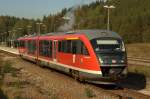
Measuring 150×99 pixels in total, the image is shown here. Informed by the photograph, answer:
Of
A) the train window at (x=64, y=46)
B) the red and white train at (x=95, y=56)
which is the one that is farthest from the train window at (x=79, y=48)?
the train window at (x=64, y=46)

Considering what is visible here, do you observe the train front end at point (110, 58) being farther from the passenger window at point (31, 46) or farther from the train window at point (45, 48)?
the passenger window at point (31, 46)

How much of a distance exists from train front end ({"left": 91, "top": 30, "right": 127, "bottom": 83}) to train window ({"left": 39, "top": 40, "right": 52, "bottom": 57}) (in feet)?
30.6

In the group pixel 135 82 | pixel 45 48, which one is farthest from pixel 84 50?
pixel 45 48

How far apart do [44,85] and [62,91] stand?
2.51 m

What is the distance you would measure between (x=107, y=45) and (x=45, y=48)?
39.3ft

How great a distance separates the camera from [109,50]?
57.5 ft

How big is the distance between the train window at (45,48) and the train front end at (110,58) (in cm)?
934

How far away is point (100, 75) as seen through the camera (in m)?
17.1

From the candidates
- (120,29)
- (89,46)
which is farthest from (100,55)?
(120,29)

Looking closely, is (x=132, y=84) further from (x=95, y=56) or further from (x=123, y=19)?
Answer: (x=123, y=19)

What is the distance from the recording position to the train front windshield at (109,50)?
17.2 meters

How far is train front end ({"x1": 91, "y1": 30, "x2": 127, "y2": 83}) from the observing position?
17.2 meters

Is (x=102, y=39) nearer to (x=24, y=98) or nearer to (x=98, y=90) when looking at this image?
(x=98, y=90)

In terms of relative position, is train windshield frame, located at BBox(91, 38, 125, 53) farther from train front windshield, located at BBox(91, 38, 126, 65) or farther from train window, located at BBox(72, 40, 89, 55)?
train window, located at BBox(72, 40, 89, 55)
